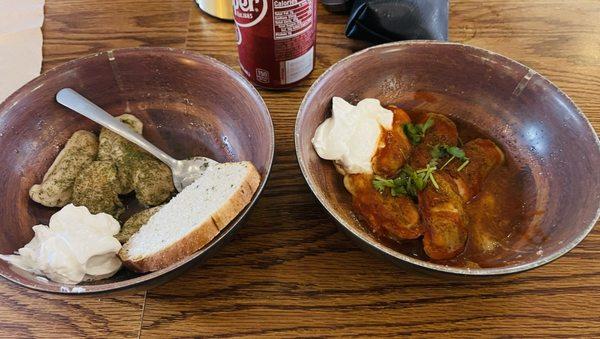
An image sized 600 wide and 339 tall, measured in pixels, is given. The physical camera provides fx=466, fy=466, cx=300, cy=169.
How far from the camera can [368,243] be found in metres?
0.76

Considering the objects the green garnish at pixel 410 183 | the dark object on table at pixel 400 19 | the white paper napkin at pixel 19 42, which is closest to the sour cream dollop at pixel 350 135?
the green garnish at pixel 410 183

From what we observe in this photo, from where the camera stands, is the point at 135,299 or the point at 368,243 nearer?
the point at 368,243

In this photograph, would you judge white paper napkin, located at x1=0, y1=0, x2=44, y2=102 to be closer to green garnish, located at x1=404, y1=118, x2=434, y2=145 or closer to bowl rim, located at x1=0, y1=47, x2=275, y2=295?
bowl rim, located at x1=0, y1=47, x2=275, y2=295

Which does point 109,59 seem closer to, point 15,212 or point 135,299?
point 15,212

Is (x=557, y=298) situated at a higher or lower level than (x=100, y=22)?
lower

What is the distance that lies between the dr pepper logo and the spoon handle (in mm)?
346

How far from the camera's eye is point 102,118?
1048mm

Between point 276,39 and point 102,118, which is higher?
point 276,39

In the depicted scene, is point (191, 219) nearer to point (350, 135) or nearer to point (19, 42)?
point (350, 135)

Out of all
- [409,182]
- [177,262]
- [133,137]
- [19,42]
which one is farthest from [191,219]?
[19,42]

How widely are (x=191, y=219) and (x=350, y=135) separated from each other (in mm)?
364

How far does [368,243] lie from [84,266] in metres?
0.48

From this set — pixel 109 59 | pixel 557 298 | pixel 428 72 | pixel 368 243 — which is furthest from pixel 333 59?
pixel 557 298

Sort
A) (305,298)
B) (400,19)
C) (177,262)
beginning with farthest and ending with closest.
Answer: (400,19) < (305,298) < (177,262)
